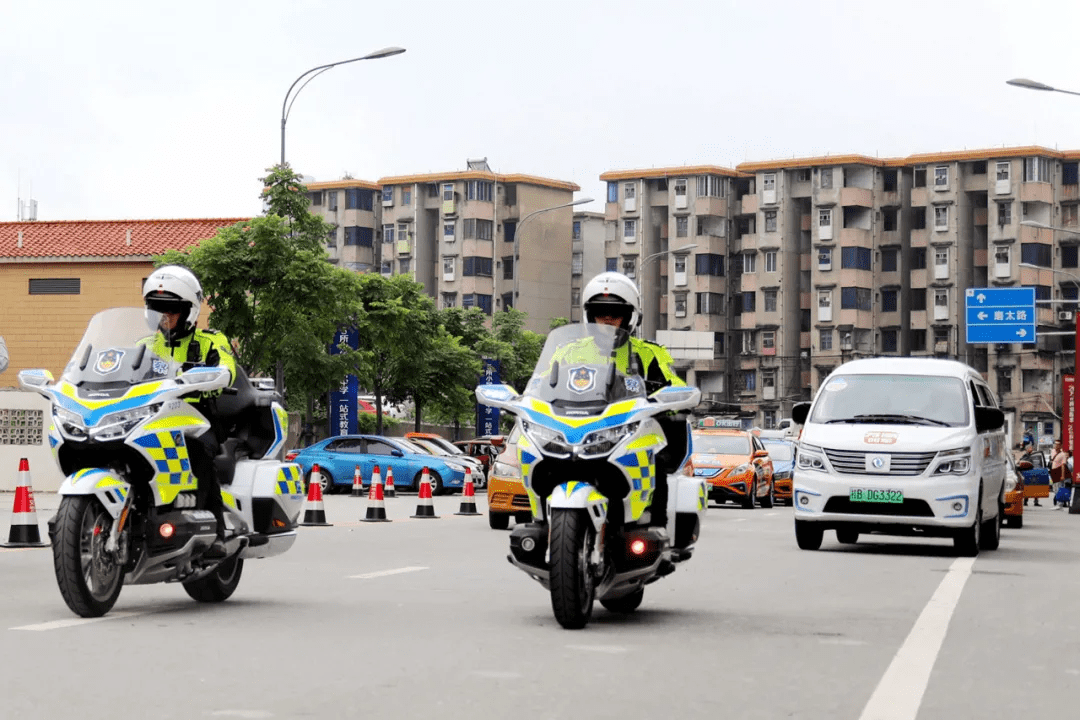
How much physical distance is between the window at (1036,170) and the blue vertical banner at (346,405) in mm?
67243

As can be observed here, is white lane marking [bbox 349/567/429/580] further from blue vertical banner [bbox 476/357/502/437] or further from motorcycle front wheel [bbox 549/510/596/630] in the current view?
blue vertical banner [bbox 476/357/502/437]

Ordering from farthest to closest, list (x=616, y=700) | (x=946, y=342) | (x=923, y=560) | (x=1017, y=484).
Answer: (x=946, y=342), (x=1017, y=484), (x=923, y=560), (x=616, y=700)

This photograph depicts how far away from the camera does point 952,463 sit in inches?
699

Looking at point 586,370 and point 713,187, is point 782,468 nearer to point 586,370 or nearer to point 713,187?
point 586,370

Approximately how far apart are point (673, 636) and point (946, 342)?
103 meters

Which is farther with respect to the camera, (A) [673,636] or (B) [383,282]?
(B) [383,282]

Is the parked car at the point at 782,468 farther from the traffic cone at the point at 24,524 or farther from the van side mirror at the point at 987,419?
the traffic cone at the point at 24,524

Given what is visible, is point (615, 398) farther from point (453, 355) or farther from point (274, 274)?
point (453, 355)

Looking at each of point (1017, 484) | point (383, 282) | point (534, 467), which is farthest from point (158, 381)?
point (383, 282)

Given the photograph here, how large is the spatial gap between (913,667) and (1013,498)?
64.7ft

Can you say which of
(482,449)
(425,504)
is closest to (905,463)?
(425,504)

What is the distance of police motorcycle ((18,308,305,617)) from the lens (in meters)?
→ 8.97

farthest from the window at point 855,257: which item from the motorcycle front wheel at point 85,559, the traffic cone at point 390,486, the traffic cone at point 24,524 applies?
the motorcycle front wheel at point 85,559

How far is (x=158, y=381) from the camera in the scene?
9.32 m
